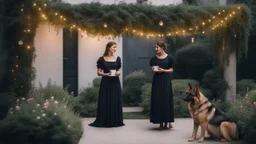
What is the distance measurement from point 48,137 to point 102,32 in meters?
3.91

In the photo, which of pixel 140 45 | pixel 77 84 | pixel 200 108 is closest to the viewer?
pixel 200 108

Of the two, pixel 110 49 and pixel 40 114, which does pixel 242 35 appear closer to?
pixel 110 49

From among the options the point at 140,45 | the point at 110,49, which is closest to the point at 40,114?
the point at 110,49

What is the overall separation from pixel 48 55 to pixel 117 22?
12.9 feet

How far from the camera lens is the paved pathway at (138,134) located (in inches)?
297

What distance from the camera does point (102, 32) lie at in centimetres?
1006

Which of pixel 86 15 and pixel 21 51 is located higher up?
pixel 86 15

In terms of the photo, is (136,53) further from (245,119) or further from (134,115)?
(245,119)

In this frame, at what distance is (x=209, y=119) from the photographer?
7328 millimetres

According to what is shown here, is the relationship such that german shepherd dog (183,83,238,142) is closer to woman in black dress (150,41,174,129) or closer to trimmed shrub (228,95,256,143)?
trimmed shrub (228,95,256,143)

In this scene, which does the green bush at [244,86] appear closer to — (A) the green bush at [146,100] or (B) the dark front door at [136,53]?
(A) the green bush at [146,100]

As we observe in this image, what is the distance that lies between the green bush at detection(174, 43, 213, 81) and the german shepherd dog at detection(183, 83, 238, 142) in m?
6.84

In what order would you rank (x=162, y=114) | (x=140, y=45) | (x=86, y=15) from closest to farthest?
(x=162, y=114)
(x=86, y=15)
(x=140, y=45)

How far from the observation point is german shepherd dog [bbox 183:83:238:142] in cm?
728
